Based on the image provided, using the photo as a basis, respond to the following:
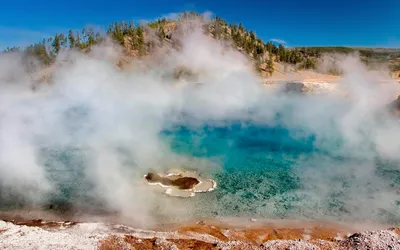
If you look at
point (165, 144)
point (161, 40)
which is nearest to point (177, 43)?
point (161, 40)

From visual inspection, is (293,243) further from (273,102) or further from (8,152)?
(273,102)

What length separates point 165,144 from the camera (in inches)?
717

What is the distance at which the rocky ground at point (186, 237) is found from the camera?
8359 millimetres

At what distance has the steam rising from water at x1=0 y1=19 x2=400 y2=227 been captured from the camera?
11.6m

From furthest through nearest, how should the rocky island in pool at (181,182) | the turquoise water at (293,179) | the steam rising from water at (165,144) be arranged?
the rocky island in pool at (181,182) < the steam rising from water at (165,144) < the turquoise water at (293,179)

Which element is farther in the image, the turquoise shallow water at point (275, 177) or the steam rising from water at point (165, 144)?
the steam rising from water at point (165, 144)

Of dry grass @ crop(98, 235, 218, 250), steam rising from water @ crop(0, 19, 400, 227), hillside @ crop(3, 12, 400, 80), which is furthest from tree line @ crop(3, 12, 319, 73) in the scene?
dry grass @ crop(98, 235, 218, 250)

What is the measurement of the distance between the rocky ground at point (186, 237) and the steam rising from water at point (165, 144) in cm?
98

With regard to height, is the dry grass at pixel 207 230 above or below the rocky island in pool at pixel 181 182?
below

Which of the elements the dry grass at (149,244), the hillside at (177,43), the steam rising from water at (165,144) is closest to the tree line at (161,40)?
the hillside at (177,43)

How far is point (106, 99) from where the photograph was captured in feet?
99.1

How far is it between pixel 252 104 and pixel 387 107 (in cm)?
1214

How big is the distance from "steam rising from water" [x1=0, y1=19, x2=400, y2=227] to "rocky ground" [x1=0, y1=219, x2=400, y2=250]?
984 millimetres

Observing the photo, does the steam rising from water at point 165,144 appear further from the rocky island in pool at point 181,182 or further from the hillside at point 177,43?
the hillside at point 177,43
